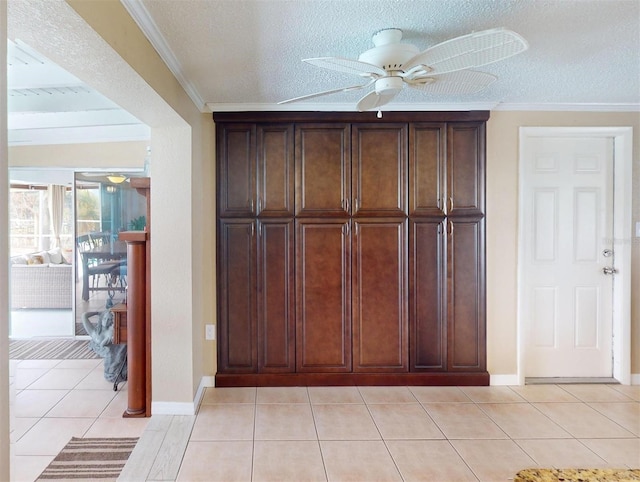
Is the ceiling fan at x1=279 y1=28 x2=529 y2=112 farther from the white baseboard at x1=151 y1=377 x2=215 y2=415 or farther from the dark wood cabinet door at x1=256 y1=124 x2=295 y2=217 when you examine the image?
the white baseboard at x1=151 y1=377 x2=215 y2=415

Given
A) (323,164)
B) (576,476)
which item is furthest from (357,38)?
(576,476)

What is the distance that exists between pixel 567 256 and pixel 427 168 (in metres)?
1.43

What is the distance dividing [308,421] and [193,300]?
3.88 ft

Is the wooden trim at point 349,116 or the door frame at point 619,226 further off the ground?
the wooden trim at point 349,116

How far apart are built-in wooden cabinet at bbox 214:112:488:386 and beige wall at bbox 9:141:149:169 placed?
1935 mm

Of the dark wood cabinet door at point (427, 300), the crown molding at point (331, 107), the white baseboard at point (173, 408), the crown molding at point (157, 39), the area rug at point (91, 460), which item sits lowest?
the area rug at point (91, 460)

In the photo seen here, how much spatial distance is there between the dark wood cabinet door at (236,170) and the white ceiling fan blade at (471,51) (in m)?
1.65

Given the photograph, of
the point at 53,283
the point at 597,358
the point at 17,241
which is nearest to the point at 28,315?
the point at 53,283

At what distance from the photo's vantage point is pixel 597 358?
328cm

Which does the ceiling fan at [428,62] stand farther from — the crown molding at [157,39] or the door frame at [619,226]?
the door frame at [619,226]

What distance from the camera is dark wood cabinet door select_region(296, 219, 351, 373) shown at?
10.4 ft

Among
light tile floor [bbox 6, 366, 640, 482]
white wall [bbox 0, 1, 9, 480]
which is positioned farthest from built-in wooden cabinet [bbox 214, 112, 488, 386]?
white wall [bbox 0, 1, 9, 480]

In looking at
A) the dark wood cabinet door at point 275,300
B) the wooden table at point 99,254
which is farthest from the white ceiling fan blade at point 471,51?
the wooden table at point 99,254

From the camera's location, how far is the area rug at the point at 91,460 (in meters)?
2.09
